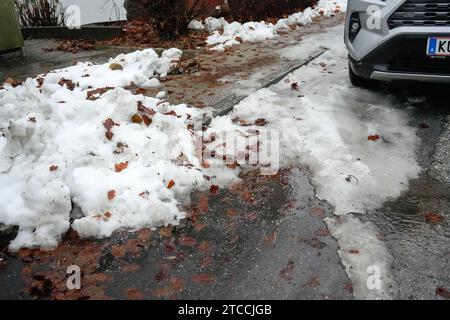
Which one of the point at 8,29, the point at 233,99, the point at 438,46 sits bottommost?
the point at 233,99

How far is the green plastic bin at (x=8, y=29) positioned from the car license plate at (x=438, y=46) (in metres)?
6.26

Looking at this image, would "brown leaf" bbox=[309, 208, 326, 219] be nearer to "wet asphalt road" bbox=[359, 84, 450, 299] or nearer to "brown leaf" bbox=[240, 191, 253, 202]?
"wet asphalt road" bbox=[359, 84, 450, 299]

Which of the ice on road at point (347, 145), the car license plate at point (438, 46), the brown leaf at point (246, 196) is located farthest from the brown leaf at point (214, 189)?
the car license plate at point (438, 46)

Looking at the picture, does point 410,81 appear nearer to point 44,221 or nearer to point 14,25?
point 44,221

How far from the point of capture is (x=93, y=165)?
9.37 feet

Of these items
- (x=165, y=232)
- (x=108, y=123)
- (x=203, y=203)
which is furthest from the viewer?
(x=108, y=123)

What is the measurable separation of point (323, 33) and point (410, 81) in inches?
184

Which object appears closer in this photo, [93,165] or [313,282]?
[313,282]

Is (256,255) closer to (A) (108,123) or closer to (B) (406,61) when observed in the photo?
(A) (108,123)

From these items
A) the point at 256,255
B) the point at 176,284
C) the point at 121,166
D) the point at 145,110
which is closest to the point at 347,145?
the point at 256,255

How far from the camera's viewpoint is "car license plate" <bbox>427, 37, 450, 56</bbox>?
337cm

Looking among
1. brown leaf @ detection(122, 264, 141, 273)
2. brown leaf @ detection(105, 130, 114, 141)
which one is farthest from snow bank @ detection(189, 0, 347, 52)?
brown leaf @ detection(122, 264, 141, 273)

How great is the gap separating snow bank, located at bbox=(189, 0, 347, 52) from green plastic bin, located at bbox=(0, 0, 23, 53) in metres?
3.28

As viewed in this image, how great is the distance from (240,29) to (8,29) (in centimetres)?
410
